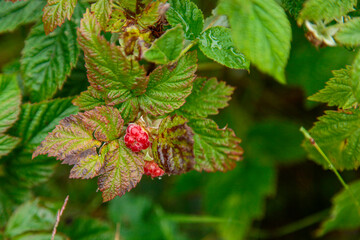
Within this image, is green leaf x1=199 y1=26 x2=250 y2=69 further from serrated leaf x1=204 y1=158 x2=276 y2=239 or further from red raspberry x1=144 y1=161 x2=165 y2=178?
serrated leaf x1=204 y1=158 x2=276 y2=239

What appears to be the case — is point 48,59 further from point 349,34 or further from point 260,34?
point 349,34

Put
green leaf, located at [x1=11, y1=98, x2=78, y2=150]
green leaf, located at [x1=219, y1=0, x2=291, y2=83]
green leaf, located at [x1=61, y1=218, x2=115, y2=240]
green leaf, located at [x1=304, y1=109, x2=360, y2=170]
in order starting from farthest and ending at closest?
green leaf, located at [x1=61, y1=218, x2=115, y2=240] < green leaf, located at [x1=11, y1=98, x2=78, y2=150] < green leaf, located at [x1=304, y1=109, x2=360, y2=170] < green leaf, located at [x1=219, y1=0, x2=291, y2=83]

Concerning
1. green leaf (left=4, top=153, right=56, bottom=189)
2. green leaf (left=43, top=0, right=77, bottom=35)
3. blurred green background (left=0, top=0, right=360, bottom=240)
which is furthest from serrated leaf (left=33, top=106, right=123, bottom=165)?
blurred green background (left=0, top=0, right=360, bottom=240)

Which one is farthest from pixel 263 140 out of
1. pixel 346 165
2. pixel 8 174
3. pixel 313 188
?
pixel 8 174

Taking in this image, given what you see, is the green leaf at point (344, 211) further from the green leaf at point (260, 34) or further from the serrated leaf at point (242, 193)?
the green leaf at point (260, 34)

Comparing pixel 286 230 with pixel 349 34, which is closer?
pixel 349 34

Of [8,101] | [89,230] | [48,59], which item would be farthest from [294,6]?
[89,230]
